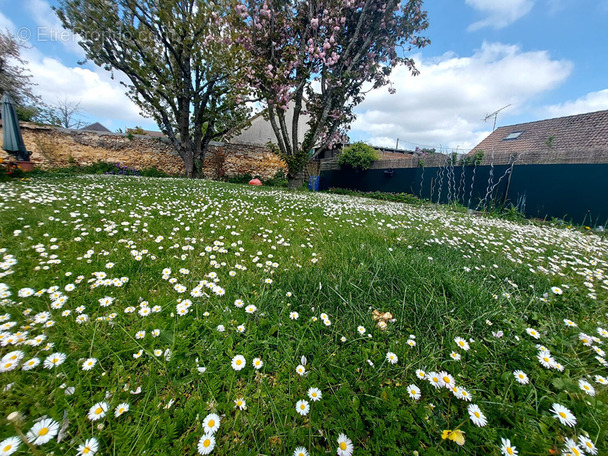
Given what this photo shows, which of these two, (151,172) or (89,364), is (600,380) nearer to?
(89,364)

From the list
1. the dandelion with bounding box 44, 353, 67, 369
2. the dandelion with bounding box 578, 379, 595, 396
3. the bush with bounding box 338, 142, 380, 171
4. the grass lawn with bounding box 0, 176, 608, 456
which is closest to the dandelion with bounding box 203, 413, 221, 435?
the grass lawn with bounding box 0, 176, 608, 456

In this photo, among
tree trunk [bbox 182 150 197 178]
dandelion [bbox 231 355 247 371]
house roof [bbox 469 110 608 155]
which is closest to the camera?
dandelion [bbox 231 355 247 371]

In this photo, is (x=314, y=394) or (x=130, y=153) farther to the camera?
(x=130, y=153)

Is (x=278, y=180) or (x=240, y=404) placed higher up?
(x=278, y=180)

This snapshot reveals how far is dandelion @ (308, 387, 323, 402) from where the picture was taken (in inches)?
42.4

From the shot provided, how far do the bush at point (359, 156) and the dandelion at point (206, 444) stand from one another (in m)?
A: 13.5

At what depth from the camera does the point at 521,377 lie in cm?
117

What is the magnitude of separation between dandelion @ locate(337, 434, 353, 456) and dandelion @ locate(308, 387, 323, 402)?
0.18 m

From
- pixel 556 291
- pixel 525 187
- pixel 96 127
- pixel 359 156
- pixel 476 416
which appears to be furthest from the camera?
pixel 96 127

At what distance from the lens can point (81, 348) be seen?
1.25 meters

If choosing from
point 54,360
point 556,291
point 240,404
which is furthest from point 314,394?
point 556,291

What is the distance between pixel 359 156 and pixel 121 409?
13.8 metres

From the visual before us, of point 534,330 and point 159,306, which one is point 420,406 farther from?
point 159,306

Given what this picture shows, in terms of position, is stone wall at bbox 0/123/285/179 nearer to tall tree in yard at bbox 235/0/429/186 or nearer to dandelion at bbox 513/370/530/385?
tall tree in yard at bbox 235/0/429/186
